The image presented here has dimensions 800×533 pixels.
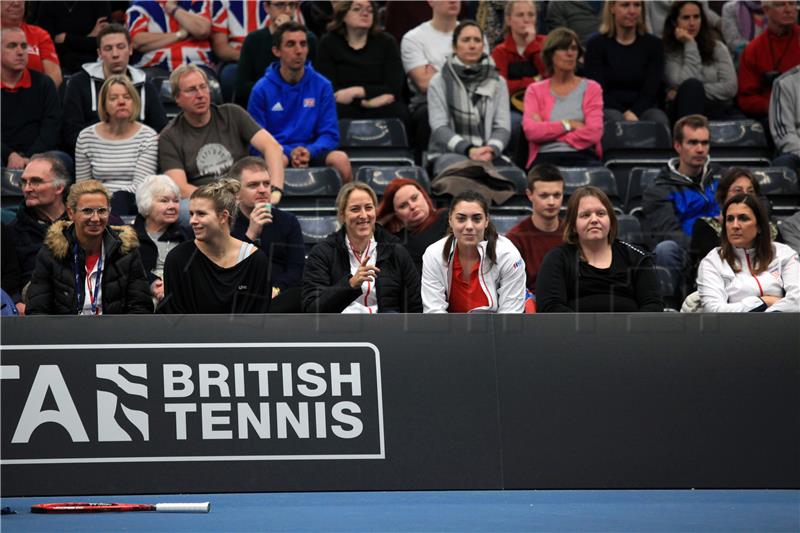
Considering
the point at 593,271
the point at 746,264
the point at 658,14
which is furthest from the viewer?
the point at 658,14

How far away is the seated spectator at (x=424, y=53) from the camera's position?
32.2 ft

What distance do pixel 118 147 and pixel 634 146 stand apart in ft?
13.2

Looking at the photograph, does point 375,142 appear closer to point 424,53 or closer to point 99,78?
point 424,53

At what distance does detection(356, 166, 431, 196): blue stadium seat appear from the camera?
8609 mm

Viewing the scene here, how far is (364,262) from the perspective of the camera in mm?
6793

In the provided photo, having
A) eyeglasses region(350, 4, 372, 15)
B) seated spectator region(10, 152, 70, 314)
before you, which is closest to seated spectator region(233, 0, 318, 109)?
eyeglasses region(350, 4, 372, 15)

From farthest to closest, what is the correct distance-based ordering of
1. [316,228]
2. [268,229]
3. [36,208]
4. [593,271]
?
[316,228] → [36,208] → [268,229] → [593,271]

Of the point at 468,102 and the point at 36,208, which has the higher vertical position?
the point at 468,102

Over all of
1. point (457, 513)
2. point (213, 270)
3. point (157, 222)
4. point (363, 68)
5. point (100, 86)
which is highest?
point (363, 68)

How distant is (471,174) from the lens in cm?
848

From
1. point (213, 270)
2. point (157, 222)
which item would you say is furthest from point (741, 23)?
point (213, 270)

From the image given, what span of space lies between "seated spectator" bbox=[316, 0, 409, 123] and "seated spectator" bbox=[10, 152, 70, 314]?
291 cm

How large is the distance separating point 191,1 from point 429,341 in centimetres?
508

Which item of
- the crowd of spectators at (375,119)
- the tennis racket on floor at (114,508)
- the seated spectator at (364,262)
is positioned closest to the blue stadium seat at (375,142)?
the crowd of spectators at (375,119)
